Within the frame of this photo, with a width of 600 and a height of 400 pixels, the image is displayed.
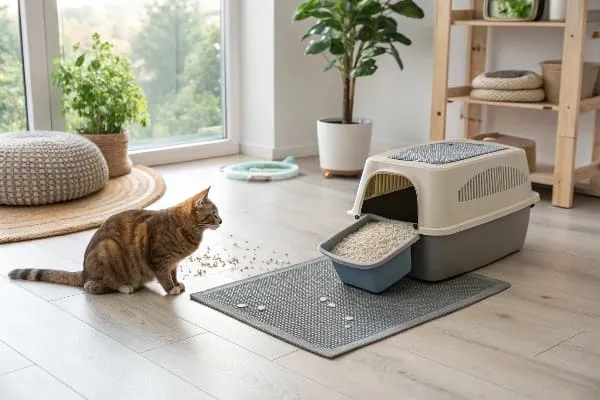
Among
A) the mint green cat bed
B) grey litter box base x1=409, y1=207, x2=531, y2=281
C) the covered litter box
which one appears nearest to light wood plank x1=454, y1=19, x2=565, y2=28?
the covered litter box

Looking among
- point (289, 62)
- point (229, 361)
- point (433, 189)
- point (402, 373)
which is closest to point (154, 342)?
point (229, 361)

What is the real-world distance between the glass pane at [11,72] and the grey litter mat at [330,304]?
6.36ft

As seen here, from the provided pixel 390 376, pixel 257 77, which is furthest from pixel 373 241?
pixel 257 77

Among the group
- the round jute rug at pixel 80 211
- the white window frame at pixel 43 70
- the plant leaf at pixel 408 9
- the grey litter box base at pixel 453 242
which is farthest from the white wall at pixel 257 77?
the grey litter box base at pixel 453 242

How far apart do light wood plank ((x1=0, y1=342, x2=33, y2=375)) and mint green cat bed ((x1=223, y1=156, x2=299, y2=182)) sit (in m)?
2.10

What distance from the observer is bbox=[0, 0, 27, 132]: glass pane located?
12.7ft

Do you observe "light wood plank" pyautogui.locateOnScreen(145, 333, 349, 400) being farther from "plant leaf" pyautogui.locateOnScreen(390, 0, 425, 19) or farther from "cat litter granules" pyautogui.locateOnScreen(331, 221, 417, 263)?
"plant leaf" pyautogui.locateOnScreen(390, 0, 425, 19)

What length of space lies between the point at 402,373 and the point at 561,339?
49cm

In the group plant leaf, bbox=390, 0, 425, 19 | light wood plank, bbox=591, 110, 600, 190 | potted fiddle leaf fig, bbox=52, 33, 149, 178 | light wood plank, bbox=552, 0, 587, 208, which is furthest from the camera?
plant leaf, bbox=390, 0, 425, 19

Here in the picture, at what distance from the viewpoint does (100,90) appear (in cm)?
388

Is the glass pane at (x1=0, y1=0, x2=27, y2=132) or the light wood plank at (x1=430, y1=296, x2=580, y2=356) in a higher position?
the glass pane at (x1=0, y1=0, x2=27, y2=132)

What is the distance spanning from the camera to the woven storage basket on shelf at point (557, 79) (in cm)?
355

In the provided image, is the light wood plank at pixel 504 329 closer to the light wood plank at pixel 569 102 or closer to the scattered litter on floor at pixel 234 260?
the scattered litter on floor at pixel 234 260

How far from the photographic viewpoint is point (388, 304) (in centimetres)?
241
